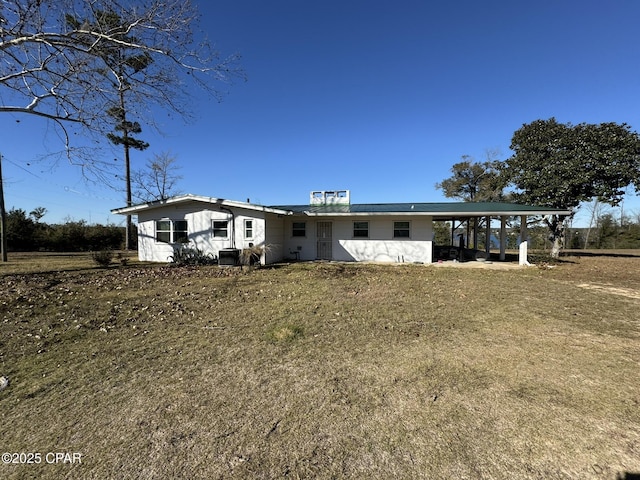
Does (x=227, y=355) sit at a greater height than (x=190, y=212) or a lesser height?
lesser

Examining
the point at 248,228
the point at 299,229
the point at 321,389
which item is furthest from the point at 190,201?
the point at 321,389

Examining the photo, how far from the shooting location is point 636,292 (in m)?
7.89

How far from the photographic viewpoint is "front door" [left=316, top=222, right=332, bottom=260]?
15922 millimetres

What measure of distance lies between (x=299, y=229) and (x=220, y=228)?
14.0ft

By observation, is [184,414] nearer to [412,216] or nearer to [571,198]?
[412,216]

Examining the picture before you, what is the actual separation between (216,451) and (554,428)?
107 inches

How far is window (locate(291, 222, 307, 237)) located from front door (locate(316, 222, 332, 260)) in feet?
2.60

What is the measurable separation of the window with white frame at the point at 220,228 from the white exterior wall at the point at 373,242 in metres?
3.47

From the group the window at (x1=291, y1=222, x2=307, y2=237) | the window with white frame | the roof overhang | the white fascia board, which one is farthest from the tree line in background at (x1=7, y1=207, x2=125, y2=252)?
the white fascia board

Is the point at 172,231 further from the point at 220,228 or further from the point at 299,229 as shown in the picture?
the point at 299,229

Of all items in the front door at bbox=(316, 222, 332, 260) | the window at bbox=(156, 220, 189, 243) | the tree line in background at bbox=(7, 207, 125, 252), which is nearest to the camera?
Answer: the window at bbox=(156, 220, 189, 243)

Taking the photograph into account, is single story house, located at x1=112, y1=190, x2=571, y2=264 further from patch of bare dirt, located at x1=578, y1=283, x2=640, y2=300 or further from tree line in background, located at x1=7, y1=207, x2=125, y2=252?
tree line in background, located at x1=7, y1=207, x2=125, y2=252

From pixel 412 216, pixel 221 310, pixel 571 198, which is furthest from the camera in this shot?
pixel 571 198

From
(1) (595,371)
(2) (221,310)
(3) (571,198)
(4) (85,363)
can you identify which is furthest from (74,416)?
(3) (571,198)
